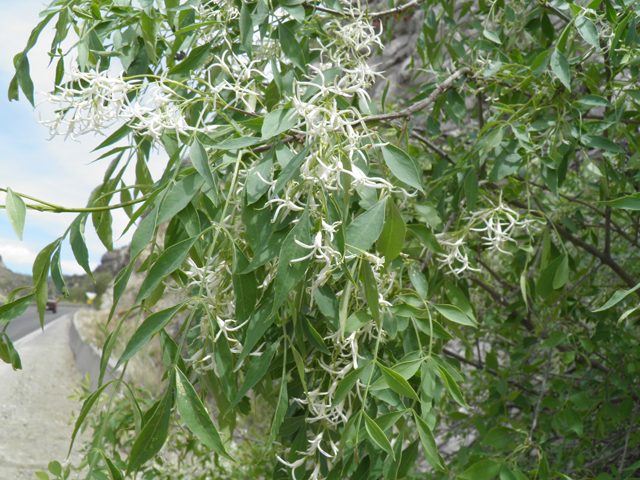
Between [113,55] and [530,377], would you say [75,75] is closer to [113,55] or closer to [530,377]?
[113,55]

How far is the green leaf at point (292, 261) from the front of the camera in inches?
19.6

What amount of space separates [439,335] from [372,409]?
14 cm

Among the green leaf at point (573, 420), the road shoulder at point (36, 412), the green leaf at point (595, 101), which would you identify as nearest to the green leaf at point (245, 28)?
the green leaf at point (595, 101)

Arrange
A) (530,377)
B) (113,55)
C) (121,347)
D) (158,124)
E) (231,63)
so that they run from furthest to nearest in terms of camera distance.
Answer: (121,347) < (530,377) < (231,63) < (113,55) < (158,124)

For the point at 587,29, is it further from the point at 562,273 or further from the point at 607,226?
the point at 607,226

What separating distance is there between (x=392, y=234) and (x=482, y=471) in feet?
1.72

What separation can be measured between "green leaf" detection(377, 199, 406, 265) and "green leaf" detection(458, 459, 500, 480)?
1.57ft

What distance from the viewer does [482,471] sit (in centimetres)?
86

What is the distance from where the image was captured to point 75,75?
635 mm

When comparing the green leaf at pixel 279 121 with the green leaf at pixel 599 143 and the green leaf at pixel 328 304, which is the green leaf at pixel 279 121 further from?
the green leaf at pixel 599 143

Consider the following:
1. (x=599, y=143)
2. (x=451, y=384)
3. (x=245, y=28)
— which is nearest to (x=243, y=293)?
(x=451, y=384)

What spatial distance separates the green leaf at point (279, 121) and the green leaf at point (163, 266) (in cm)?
15

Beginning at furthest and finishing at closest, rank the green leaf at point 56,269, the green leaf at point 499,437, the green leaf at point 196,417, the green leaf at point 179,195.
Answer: the green leaf at point 499,437 < the green leaf at point 56,269 < the green leaf at point 179,195 < the green leaf at point 196,417

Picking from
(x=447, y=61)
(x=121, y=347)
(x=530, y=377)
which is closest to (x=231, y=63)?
(x=530, y=377)
